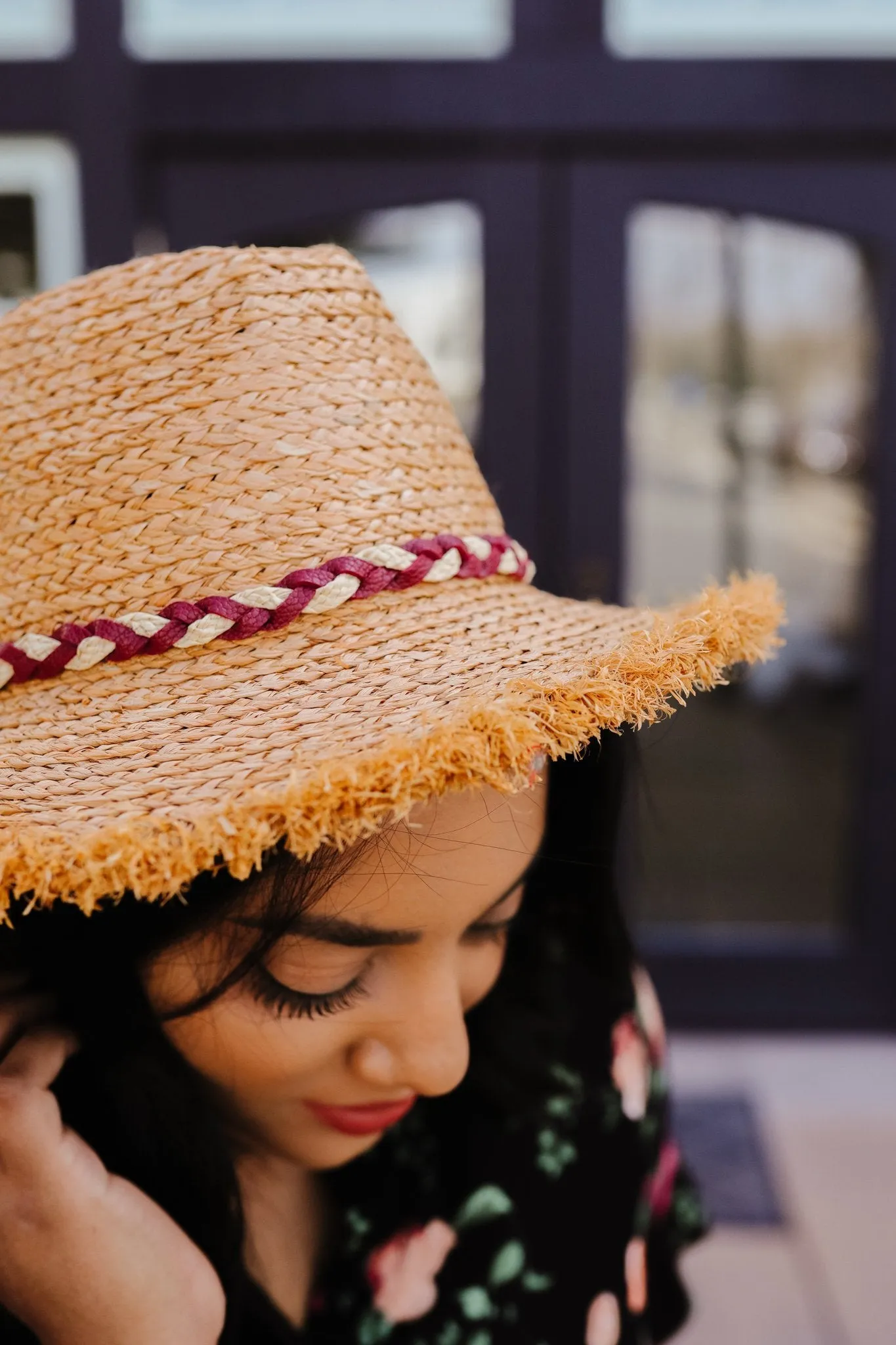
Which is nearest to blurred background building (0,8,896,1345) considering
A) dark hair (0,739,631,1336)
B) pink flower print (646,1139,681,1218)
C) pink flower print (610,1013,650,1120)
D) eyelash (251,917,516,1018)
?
pink flower print (646,1139,681,1218)

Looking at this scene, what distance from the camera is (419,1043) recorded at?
0.76 meters

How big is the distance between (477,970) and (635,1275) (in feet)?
1.54

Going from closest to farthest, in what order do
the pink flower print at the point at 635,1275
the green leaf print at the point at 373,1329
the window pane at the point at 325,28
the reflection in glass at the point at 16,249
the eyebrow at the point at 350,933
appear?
the eyebrow at the point at 350,933 < the green leaf print at the point at 373,1329 < the pink flower print at the point at 635,1275 < the window pane at the point at 325,28 < the reflection in glass at the point at 16,249

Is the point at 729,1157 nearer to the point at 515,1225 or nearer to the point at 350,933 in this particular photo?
the point at 515,1225

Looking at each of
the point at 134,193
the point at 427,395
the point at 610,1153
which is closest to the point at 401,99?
the point at 134,193

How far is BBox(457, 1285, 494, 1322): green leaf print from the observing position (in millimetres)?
997

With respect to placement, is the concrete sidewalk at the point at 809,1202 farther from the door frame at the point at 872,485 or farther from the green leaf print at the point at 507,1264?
the green leaf print at the point at 507,1264

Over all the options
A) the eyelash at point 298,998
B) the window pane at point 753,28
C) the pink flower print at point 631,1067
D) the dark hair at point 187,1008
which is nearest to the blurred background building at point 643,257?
the window pane at point 753,28

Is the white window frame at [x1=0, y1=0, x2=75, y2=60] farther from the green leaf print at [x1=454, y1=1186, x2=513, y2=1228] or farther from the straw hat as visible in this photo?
the green leaf print at [x1=454, y1=1186, x2=513, y2=1228]

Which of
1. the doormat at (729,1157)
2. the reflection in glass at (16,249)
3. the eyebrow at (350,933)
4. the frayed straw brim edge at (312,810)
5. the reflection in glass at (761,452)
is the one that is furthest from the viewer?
the reflection in glass at (761,452)

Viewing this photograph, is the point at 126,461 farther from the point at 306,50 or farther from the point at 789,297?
the point at 789,297

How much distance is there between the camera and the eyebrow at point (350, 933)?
72 cm

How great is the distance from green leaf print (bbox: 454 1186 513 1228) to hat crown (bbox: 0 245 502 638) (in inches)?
25.8

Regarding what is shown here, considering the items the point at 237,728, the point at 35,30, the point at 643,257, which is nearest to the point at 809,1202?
the point at 237,728
